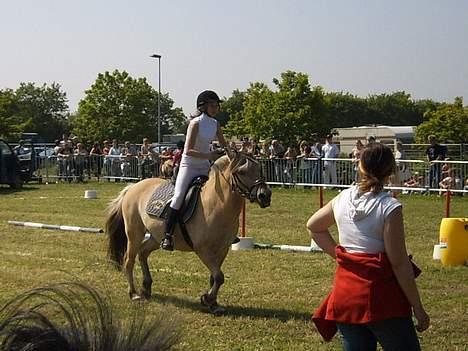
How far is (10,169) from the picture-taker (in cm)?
2842

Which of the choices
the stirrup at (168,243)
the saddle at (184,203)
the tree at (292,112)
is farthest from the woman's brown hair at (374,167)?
the tree at (292,112)

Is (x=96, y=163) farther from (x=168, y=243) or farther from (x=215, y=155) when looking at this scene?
(x=215, y=155)

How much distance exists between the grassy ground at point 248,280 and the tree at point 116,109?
2027 inches

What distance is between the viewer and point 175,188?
8695mm

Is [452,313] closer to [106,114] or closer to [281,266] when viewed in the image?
[281,266]

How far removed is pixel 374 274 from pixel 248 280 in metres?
6.06

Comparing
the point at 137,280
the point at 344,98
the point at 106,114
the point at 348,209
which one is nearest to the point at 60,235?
the point at 137,280

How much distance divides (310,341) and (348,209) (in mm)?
3146

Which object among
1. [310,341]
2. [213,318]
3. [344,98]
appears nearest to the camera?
[310,341]

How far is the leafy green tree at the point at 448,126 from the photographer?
4894 centimetres

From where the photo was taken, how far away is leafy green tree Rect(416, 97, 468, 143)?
48.9 m

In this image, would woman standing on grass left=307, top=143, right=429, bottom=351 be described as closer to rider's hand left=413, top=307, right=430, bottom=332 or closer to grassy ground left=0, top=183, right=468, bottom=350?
rider's hand left=413, top=307, right=430, bottom=332

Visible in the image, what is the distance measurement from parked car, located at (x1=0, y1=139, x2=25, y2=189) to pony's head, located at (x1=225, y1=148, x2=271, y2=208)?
70.5 feet

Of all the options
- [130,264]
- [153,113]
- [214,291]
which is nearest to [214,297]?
[214,291]
